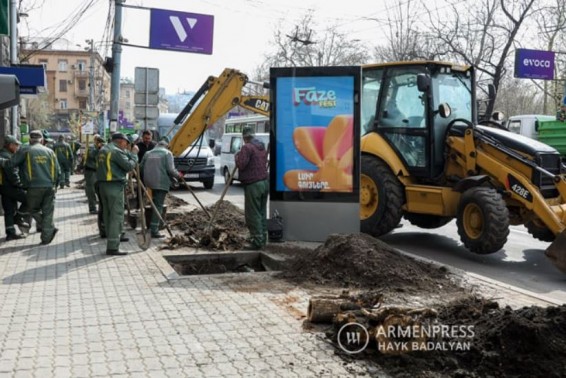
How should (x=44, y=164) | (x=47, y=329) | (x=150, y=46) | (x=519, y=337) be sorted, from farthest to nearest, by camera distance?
(x=150, y=46)
(x=44, y=164)
(x=47, y=329)
(x=519, y=337)

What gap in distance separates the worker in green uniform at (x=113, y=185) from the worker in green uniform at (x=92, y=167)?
3.86 metres

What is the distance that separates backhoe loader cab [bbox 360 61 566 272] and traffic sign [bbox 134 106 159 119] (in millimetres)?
6669

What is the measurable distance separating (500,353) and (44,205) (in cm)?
765

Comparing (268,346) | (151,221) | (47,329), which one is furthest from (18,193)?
(268,346)

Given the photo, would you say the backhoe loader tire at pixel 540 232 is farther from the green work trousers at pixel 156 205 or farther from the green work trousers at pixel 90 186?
the green work trousers at pixel 90 186

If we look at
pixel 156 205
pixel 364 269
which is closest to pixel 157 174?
pixel 156 205

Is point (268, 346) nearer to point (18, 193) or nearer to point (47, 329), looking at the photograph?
point (47, 329)

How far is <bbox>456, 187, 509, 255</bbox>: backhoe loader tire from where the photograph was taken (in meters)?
8.08

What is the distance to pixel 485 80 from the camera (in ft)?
84.5

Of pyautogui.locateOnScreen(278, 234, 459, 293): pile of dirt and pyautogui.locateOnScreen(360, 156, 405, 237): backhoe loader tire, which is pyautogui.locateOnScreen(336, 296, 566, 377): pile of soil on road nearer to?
pyautogui.locateOnScreen(278, 234, 459, 293): pile of dirt

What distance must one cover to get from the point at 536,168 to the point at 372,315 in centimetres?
488

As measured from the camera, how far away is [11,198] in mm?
9938

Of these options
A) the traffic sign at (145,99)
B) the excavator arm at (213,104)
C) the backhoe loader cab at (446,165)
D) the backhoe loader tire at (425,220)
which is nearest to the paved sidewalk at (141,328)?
the backhoe loader cab at (446,165)

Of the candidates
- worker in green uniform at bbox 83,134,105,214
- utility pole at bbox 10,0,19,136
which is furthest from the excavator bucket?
utility pole at bbox 10,0,19,136
